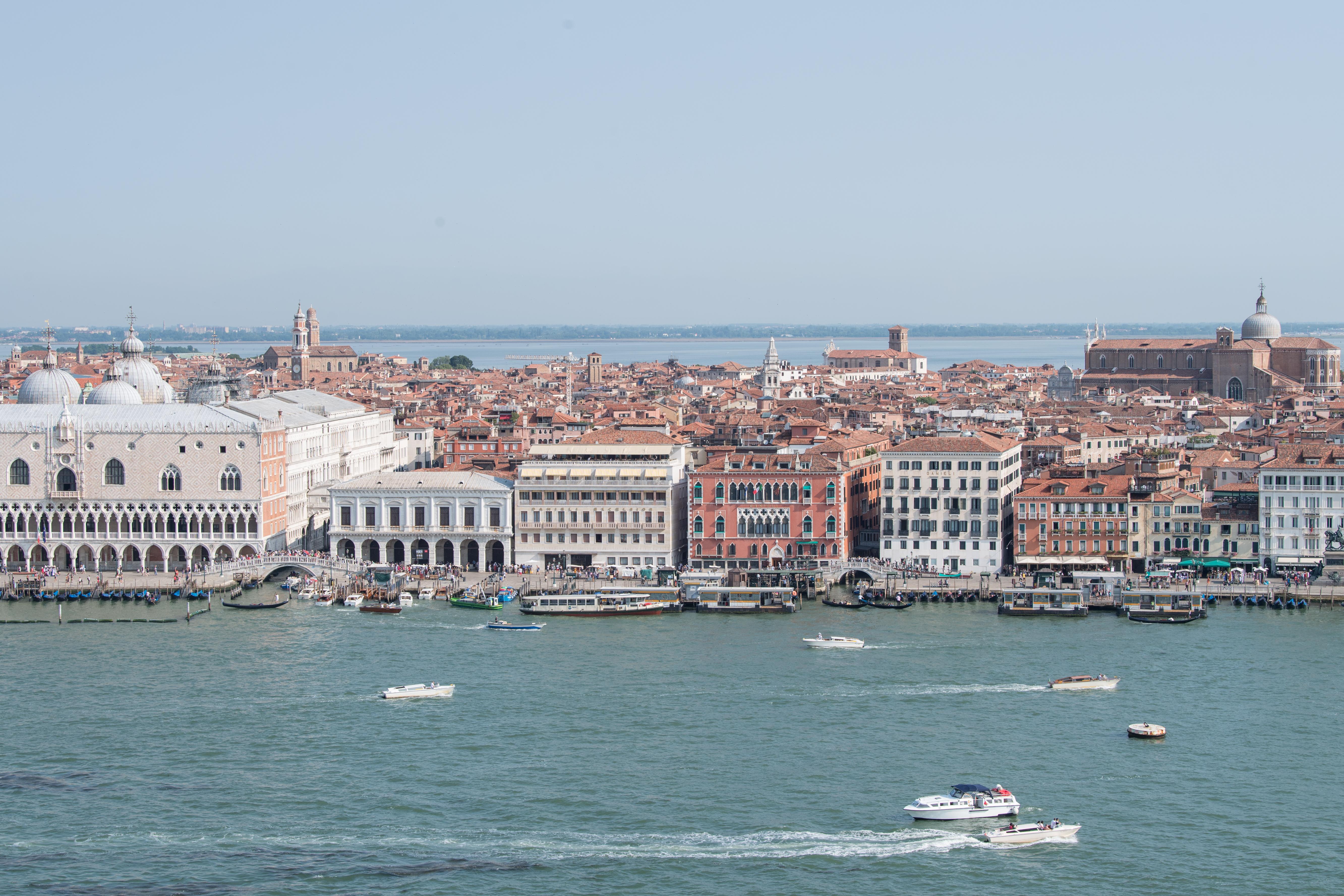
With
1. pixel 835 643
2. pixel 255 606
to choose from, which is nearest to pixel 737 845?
pixel 835 643

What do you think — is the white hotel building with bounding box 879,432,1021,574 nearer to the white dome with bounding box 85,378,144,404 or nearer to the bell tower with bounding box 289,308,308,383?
the white dome with bounding box 85,378,144,404

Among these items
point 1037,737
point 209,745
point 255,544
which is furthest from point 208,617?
point 1037,737

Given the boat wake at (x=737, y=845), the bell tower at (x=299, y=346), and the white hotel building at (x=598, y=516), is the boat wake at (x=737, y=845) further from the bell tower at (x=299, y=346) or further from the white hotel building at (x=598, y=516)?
the bell tower at (x=299, y=346)

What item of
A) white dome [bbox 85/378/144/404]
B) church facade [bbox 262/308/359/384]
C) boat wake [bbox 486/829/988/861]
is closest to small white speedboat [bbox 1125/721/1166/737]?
boat wake [bbox 486/829/988/861]

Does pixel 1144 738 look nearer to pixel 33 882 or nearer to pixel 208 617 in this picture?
pixel 33 882

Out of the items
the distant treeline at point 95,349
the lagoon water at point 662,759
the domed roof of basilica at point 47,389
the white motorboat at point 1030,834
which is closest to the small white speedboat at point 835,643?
the lagoon water at point 662,759

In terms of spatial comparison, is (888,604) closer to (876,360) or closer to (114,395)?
(114,395)
